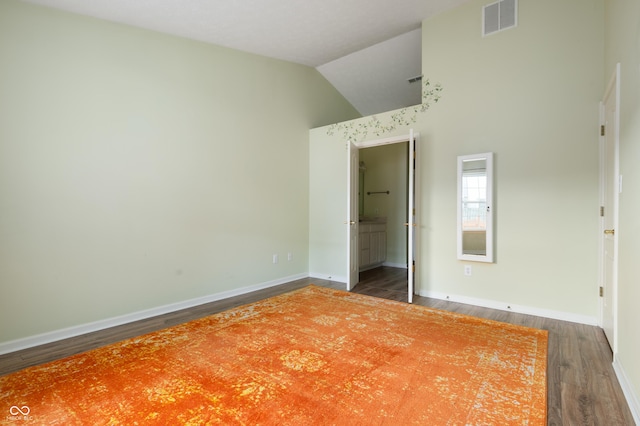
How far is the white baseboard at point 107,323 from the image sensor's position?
272 centimetres

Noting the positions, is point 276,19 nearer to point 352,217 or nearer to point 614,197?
point 352,217

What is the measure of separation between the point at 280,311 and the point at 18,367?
2.09 m

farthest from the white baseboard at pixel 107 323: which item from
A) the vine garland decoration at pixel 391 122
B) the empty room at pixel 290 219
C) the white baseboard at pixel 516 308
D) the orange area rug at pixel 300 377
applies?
the vine garland decoration at pixel 391 122

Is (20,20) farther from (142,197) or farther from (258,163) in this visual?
(258,163)

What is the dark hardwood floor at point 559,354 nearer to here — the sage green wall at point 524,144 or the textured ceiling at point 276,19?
the sage green wall at point 524,144

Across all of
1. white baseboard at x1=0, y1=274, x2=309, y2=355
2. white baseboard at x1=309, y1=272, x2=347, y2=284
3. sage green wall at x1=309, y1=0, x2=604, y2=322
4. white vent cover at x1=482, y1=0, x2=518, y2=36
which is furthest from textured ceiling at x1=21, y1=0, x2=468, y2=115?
white baseboard at x1=309, y1=272, x2=347, y2=284

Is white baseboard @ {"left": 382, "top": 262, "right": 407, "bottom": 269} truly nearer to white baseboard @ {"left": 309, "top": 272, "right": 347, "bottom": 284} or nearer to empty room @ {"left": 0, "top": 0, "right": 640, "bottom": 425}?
empty room @ {"left": 0, "top": 0, "right": 640, "bottom": 425}

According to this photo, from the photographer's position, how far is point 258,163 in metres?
4.60

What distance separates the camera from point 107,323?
125 inches

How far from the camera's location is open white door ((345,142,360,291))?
448 cm

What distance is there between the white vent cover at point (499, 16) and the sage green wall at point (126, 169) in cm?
272

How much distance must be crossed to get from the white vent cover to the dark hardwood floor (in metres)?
3.08

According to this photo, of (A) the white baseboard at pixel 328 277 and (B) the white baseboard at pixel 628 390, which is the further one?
(A) the white baseboard at pixel 328 277

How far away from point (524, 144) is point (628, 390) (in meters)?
2.33
